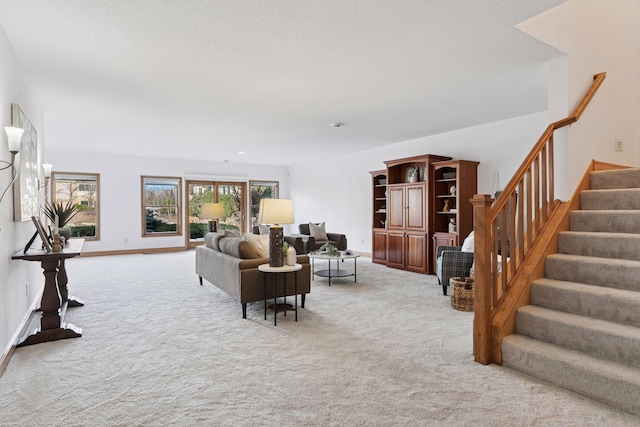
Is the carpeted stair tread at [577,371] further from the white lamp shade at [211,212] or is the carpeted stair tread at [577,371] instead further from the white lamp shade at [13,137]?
the white lamp shade at [211,212]

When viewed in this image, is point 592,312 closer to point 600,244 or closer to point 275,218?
point 600,244

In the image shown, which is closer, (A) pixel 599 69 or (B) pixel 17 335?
(B) pixel 17 335

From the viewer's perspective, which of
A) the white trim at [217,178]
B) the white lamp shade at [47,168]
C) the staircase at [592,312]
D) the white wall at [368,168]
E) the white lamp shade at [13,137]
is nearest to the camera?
the staircase at [592,312]

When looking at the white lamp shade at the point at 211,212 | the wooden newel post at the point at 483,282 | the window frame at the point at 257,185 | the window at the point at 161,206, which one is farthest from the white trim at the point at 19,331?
the window frame at the point at 257,185

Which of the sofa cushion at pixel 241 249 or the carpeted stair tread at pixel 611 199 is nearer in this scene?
the carpeted stair tread at pixel 611 199

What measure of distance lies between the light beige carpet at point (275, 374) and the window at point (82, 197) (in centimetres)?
531

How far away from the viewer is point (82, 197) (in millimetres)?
8875

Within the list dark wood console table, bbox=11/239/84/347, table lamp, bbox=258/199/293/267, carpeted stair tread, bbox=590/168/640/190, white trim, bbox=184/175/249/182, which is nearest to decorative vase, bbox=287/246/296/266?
table lamp, bbox=258/199/293/267

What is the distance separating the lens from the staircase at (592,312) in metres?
2.20

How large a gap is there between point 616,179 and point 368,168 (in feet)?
17.4

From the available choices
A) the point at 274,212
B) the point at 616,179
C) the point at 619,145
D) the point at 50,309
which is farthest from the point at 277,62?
the point at 619,145

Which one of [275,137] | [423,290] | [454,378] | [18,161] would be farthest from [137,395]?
[275,137]

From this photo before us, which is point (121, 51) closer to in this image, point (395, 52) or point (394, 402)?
point (395, 52)

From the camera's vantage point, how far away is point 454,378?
2488 mm
